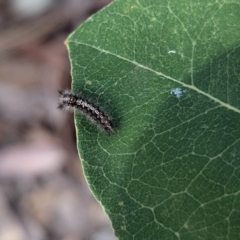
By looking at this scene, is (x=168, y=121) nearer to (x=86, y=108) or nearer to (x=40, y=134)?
(x=86, y=108)

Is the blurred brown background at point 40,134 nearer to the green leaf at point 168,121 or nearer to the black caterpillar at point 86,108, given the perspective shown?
the black caterpillar at point 86,108

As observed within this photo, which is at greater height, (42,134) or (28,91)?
(28,91)

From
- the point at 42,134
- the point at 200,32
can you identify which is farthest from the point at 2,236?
the point at 200,32

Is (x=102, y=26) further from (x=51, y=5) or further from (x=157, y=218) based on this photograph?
(x=51, y=5)

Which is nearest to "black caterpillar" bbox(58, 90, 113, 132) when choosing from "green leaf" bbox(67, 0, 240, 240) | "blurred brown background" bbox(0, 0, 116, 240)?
"green leaf" bbox(67, 0, 240, 240)

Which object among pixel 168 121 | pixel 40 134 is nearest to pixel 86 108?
pixel 168 121

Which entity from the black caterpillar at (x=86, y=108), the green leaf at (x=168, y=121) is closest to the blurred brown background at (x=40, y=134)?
the black caterpillar at (x=86, y=108)

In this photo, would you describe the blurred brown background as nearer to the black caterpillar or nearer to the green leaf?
the black caterpillar
